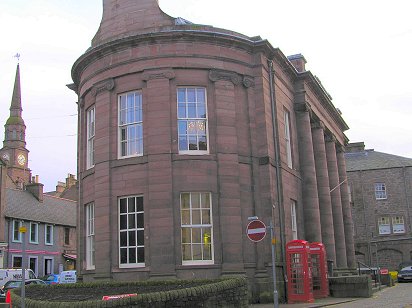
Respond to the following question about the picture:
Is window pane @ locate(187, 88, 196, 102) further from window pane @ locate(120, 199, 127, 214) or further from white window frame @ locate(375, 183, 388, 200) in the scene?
white window frame @ locate(375, 183, 388, 200)

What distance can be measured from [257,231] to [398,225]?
44436mm


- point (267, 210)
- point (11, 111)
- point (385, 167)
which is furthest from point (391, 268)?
point (11, 111)

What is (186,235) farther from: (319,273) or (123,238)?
(319,273)

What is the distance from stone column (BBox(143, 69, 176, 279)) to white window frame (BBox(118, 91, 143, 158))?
1.73 ft

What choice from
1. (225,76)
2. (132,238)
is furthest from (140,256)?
(225,76)

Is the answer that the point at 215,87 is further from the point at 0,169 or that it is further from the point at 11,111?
the point at 11,111

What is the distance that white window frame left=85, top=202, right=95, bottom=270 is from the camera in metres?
22.8

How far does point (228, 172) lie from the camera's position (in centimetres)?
2127

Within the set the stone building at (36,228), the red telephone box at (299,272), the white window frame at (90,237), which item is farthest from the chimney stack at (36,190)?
the red telephone box at (299,272)

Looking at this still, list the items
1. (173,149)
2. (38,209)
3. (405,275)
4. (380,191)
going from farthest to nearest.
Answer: (380,191) < (38,209) < (405,275) < (173,149)

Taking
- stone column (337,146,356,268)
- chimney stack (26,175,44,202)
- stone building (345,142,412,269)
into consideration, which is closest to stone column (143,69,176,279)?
stone column (337,146,356,268)

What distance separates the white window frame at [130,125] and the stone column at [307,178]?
9.35m

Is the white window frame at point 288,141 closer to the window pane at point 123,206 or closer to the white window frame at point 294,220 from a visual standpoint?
the white window frame at point 294,220

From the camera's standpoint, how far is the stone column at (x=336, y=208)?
1296 inches
